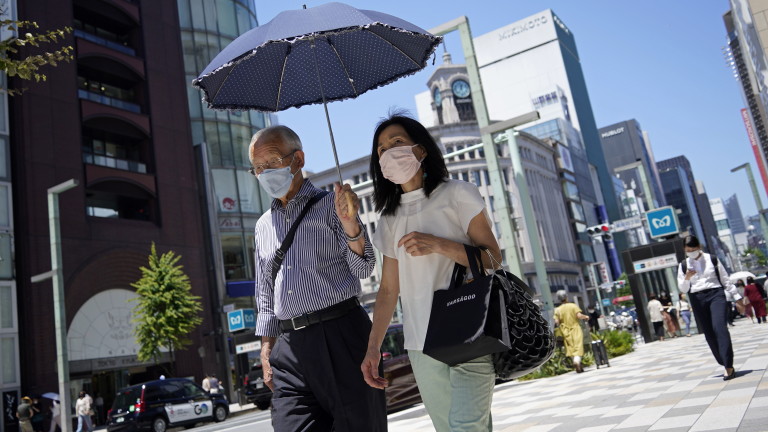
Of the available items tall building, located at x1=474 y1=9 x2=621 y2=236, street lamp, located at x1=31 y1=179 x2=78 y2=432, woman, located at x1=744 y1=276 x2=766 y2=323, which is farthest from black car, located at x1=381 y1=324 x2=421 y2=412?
tall building, located at x1=474 y1=9 x2=621 y2=236

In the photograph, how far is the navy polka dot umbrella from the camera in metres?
4.20

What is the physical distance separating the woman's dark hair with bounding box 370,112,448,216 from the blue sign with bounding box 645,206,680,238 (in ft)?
75.3

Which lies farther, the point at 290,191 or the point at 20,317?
the point at 20,317

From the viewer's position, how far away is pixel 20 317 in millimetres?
29250

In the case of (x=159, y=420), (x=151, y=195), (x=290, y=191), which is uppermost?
(x=151, y=195)

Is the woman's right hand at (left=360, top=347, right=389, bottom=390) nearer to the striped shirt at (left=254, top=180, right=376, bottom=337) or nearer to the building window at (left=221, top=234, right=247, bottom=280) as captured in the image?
the striped shirt at (left=254, top=180, right=376, bottom=337)

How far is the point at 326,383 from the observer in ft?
10.2

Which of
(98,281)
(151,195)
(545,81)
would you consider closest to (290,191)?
(98,281)

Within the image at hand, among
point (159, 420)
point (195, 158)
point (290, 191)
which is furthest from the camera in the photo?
point (195, 158)

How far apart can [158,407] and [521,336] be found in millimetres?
19061

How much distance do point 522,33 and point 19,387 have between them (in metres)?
123

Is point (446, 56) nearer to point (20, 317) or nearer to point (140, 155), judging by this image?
point (140, 155)

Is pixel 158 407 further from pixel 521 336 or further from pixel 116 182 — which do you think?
pixel 521 336

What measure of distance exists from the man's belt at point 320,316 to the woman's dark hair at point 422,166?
0.49m
